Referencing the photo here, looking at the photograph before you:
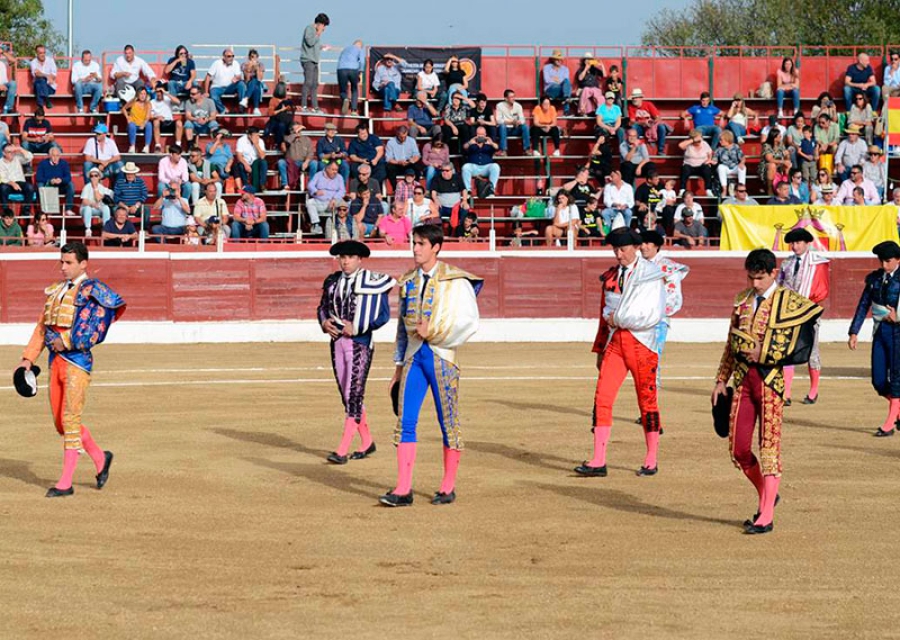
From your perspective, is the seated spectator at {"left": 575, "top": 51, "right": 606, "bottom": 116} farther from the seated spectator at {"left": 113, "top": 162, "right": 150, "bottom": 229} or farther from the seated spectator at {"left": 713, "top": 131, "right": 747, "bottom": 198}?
the seated spectator at {"left": 113, "top": 162, "right": 150, "bottom": 229}

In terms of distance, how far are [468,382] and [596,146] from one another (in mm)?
9121

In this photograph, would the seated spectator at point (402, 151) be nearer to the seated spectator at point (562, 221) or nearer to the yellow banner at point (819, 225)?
the seated spectator at point (562, 221)

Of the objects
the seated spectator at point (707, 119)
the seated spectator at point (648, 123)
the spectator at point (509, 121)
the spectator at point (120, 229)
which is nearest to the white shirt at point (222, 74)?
the spectator at point (120, 229)

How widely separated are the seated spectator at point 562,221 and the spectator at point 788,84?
5750 mm

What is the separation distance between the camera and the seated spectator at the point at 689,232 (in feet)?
71.4

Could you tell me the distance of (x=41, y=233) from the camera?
20.7 m

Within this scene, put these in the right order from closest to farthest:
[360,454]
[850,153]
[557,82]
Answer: [360,454]
[850,153]
[557,82]

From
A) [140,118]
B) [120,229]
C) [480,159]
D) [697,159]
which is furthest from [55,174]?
[697,159]

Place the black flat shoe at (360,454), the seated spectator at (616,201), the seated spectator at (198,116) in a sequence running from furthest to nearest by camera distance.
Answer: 1. the seated spectator at (198,116)
2. the seated spectator at (616,201)
3. the black flat shoe at (360,454)

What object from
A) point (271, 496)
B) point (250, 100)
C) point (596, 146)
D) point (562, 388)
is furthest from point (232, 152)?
point (271, 496)

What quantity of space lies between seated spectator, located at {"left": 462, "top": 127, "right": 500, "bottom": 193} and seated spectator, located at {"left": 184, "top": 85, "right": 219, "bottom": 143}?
3822 millimetres

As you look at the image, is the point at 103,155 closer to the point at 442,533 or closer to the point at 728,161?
the point at 728,161

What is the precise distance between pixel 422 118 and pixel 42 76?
5949 mm

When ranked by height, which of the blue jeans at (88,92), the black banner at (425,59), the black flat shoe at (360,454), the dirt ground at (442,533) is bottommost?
the dirt ground at (442,533)
